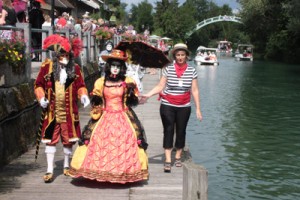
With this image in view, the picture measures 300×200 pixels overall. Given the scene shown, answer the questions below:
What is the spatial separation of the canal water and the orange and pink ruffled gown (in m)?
3.52

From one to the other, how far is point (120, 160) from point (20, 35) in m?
3.96

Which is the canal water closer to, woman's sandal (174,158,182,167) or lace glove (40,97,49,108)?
woman's sandal (174,158,182,167)

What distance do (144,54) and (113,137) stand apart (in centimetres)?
190

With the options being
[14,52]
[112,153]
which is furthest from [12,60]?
[112,153]

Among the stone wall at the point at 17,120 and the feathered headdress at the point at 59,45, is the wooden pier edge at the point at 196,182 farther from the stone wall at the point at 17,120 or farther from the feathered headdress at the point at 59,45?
the stone wall at the point at 17,120

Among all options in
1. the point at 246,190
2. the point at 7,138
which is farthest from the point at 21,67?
the point at 246,190

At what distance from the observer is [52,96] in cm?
736

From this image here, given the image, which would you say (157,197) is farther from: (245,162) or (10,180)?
(245,162)

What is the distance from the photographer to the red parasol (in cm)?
831

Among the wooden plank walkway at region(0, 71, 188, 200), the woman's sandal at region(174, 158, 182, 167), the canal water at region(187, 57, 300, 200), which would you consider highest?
the woman's sandal at region(174, 158, 182, 167)

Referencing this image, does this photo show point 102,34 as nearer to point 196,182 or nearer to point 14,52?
Result: point 14,52

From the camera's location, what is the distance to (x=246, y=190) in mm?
10914

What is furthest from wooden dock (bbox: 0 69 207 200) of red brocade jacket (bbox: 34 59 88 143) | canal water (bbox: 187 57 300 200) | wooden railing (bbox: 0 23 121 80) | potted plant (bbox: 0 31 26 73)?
canal water (bbox: 187 57 300 200)

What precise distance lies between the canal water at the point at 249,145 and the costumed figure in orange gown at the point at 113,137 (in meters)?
3.50
